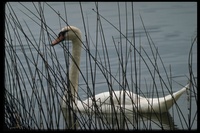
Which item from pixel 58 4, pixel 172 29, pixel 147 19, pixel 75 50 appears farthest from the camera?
pixel 58 4

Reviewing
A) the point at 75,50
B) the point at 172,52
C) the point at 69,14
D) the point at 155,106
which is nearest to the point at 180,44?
the point at 172,52

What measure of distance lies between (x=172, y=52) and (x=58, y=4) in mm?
6898

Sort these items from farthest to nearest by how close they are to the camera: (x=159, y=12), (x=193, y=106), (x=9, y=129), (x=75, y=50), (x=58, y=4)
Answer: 1. (x=58, y=4)
2. (x=159, y=12)
3. (x=75, y=50)
4. (x=193, y=106)
5. (x=9, y=129)

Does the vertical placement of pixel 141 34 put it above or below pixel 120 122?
below

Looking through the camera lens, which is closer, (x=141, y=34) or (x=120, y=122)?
(x=120, y=122)

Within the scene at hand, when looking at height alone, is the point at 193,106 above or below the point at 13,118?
below

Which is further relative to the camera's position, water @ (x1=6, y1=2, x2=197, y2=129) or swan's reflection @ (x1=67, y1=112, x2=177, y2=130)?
water @ (x1=6, y1=2, x2=197, y2=129)

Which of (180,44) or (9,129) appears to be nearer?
(9,129)

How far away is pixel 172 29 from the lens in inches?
453

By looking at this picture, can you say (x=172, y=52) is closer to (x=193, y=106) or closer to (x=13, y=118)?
(x=193, y=106)

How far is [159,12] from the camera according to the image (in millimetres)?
13805

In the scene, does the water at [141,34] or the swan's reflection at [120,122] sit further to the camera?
the water at [141,34]

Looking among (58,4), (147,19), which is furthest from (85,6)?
(147,19)

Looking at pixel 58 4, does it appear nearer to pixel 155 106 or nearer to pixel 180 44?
pixel 180 44
